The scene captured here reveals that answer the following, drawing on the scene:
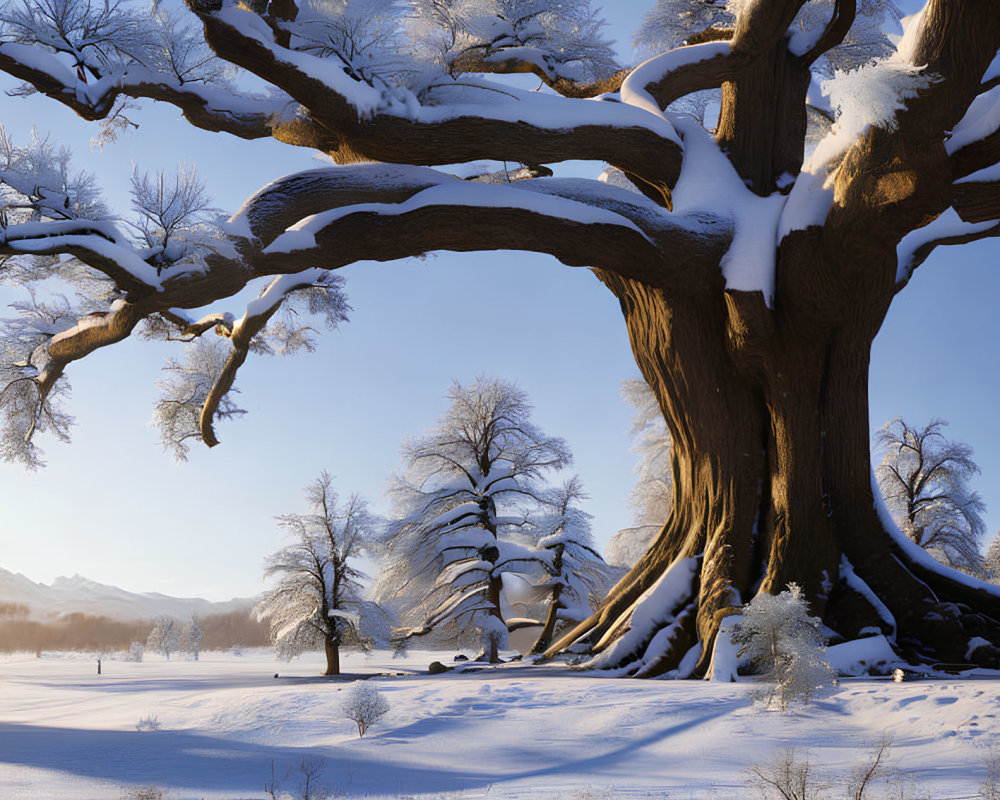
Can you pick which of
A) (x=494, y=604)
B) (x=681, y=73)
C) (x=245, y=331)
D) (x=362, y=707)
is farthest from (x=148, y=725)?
(x=494, y=604)

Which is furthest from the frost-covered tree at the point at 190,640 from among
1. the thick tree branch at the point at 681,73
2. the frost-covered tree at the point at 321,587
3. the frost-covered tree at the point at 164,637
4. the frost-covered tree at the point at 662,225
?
the thick tree branch at the point at 681,73

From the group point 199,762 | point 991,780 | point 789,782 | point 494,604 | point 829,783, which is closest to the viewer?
point 789,782

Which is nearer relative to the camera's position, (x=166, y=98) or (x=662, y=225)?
(x=662, y=225)

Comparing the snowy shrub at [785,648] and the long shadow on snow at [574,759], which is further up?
the snowy shrub at [785,648]

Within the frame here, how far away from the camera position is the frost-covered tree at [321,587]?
1869cm

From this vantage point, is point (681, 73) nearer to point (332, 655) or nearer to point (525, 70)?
point (525, 70)

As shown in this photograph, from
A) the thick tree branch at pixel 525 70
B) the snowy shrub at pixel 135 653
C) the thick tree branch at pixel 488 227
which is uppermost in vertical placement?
the thick tree branch at pixel 525 70

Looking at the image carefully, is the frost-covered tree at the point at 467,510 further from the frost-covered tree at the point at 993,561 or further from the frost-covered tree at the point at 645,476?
the frost-covered tree at the point at 993,561

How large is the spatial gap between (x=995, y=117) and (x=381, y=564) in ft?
51.9

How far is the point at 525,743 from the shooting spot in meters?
6.20

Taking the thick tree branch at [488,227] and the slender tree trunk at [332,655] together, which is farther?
the slender tree trunk at [332,655]

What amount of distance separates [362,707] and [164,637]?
124 feet

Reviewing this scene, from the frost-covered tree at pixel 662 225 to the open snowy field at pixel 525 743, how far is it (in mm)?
2478

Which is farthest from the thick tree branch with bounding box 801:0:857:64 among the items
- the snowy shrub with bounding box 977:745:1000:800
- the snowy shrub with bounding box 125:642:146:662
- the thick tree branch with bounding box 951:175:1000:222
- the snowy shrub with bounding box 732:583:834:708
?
the snowy shrub with bounding box 125:642:146:662
